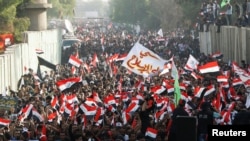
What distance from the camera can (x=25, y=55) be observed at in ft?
103

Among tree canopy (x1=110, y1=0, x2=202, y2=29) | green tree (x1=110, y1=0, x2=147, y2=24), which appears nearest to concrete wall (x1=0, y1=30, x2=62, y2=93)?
tree canopy (x1=110, y1=0, x2=202, y2=29)

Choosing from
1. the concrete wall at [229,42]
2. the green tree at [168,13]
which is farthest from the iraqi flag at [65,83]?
the green tree at [168,13]

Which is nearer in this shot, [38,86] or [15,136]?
[15,136]

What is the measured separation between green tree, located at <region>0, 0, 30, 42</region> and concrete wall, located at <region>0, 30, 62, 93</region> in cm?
46

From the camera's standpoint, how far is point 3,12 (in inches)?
Answer: 1190

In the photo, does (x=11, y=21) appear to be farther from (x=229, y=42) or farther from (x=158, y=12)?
(x=158, y=12)

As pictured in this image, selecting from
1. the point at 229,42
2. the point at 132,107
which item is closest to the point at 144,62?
the point at 132,107

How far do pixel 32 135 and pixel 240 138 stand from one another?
7.43 metres

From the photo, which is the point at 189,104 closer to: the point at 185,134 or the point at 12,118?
the point at 12,118

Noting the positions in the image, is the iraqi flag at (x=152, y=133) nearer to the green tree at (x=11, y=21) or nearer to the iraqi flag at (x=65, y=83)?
the iraqi flag at (x=65, y=83)

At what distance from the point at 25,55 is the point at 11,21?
1849 mm

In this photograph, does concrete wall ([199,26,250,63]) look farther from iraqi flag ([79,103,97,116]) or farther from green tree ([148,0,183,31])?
green tree ([148,0,183,31])

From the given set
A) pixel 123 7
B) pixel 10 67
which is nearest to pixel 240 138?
pixel 10 67

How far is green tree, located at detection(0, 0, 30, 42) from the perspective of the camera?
95.2 ft
